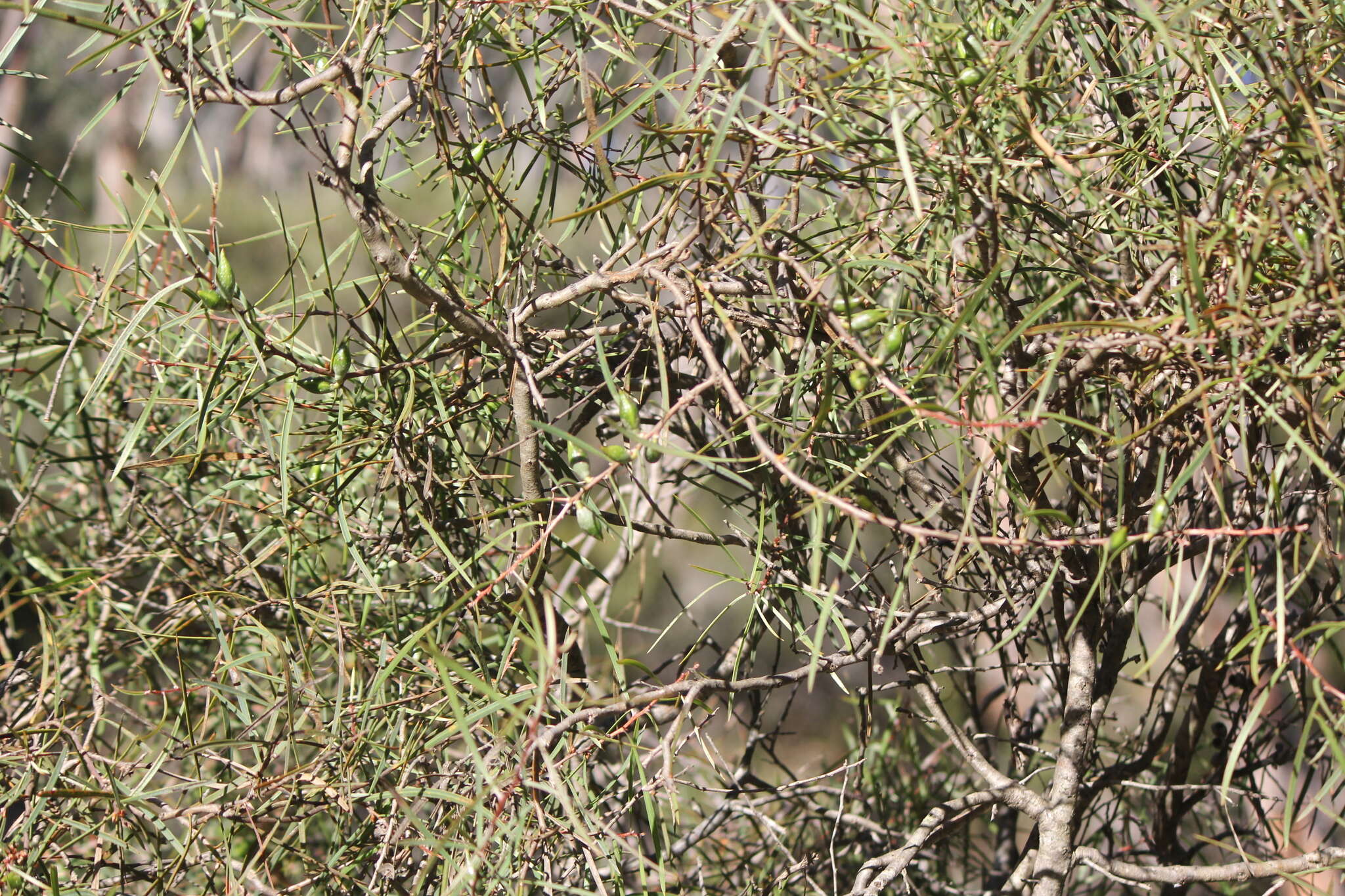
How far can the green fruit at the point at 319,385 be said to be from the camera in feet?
1.45

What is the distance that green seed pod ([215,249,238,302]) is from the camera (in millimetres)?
364

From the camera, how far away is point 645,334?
1.40 ft

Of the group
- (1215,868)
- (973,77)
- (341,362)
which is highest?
(973,77)

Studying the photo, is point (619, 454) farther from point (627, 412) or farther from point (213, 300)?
point (213, 300)

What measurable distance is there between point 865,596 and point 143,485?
1.69 feet

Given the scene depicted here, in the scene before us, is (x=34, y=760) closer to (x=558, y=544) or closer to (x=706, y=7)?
(x=558, y=544)

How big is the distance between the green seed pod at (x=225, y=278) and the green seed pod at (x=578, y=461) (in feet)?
0.46

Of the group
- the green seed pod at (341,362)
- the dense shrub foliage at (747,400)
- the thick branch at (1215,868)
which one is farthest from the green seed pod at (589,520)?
the thick branch at (1215,868)

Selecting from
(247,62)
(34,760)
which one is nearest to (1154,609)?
(34,760)

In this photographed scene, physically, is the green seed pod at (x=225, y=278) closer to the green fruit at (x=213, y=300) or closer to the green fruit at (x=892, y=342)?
the green fruit at (x=213, y=300)

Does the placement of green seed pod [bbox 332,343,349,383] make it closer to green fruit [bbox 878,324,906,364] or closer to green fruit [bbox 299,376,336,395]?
green fruit [bbox 299,376,336,395]

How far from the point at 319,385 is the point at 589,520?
0.52 ft

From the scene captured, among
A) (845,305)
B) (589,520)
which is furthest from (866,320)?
(589,520)

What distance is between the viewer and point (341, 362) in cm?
40
